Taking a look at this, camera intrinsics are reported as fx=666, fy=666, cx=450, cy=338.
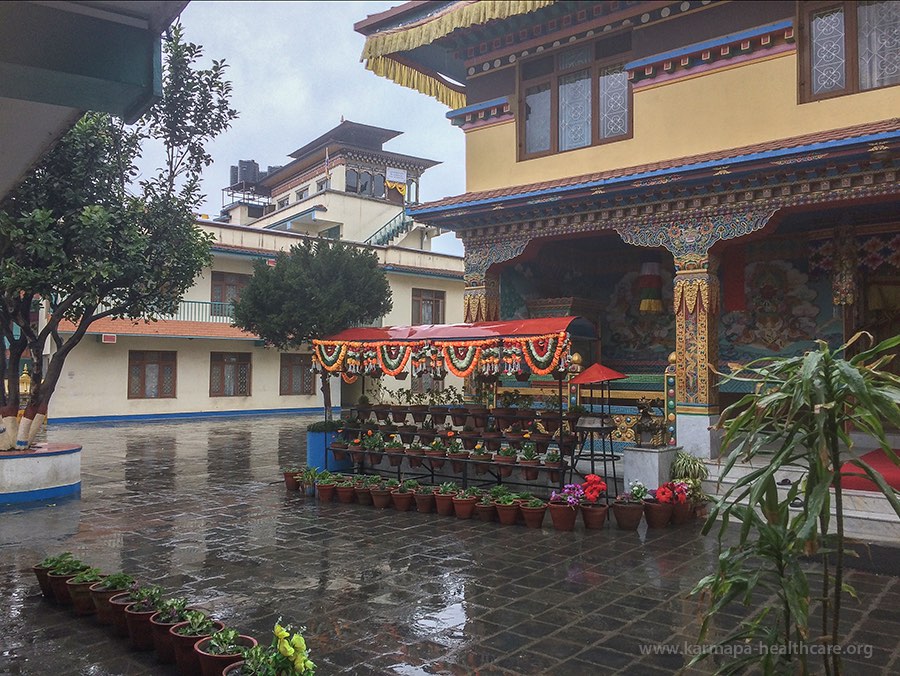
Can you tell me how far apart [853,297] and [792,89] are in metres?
4.15

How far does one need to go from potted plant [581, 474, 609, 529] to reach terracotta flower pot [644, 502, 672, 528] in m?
0.59

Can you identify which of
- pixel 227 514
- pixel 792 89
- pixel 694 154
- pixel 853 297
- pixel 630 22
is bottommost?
pixel 227 514

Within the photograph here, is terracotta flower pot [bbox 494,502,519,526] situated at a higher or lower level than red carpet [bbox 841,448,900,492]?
lower

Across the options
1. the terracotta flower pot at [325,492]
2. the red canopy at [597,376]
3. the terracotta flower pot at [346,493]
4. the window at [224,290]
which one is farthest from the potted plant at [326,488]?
the window at [224,290]

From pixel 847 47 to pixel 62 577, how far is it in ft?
43.5

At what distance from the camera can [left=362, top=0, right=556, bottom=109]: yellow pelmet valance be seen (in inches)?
505

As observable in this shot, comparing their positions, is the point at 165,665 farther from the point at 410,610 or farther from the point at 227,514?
the point at 227,514

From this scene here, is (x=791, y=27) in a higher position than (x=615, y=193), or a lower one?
higher

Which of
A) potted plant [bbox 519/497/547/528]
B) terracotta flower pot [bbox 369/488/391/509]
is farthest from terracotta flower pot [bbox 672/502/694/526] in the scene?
terracotta flower pot [bbox 369/488/391/509]

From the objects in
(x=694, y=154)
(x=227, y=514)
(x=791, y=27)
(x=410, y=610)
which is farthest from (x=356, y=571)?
(x=791, y=27)

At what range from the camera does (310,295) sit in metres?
16.7

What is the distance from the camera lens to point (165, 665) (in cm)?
528

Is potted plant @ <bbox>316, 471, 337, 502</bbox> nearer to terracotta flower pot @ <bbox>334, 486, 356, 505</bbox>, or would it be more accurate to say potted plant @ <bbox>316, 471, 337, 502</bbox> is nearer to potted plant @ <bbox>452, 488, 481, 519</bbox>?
terracotta flower pot @ <bbox>334, 486, 356, 505</bbox>

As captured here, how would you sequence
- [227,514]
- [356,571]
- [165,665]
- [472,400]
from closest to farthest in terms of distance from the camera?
[165,665]
[356,571]
[227,514]
[472,400]
